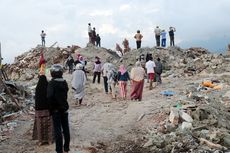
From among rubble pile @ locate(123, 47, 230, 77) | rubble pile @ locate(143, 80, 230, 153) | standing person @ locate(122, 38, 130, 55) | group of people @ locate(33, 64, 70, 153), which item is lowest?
rubble pile @ locate(143, 80, 230, 153)

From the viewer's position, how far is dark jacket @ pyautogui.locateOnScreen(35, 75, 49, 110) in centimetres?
887

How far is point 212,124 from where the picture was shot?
1048 centimetres

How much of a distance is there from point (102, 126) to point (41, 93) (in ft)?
8.71

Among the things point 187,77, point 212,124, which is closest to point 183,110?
point 212,124

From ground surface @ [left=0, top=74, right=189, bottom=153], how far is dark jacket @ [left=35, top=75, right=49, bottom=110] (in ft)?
2.90

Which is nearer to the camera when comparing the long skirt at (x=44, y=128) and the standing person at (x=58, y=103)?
the standing person at (x=58, y=103)

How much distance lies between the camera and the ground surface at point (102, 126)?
9367 millimetres

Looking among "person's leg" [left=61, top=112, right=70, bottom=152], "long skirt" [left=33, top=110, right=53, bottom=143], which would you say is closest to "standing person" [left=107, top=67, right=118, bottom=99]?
"long skirt" [left=33, top=110, right=53, bottom=143]

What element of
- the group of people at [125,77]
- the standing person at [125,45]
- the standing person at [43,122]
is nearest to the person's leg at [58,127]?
the standing person at [43,122]

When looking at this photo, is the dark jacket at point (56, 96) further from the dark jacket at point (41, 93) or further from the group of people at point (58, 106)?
the dark jacket at point (41, 93)

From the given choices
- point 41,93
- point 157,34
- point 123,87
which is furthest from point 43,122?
point 157,34

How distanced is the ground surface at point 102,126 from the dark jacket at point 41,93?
88 centimetres

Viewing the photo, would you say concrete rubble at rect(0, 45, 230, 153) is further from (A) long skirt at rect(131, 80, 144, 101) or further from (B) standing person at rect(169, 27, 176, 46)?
(B) standing person at rect(169, 27, 176, 46)

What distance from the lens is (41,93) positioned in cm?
894
